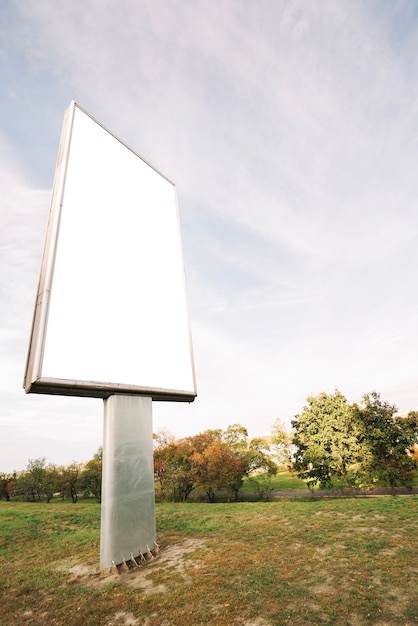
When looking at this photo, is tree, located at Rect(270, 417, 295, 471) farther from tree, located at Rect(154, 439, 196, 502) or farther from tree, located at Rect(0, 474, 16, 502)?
tree, located at Rect(0, 474, 16, 502)

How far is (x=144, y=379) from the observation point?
10.8m

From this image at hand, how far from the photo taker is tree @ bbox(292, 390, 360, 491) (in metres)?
25.4

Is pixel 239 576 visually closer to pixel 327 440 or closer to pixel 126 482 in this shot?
pixel 126 482

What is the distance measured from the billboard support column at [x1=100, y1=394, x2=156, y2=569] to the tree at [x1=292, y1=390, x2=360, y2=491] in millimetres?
20196

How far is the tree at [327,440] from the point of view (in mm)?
25391

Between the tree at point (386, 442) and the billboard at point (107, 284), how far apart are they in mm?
19911

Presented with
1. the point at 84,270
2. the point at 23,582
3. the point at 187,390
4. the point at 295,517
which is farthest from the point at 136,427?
the point at 295,517

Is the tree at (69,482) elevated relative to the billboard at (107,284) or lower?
lower

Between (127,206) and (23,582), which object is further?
(127,206)

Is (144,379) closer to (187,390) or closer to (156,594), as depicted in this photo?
(187,390)

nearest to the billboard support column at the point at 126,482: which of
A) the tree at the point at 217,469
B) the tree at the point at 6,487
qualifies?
the tree at the point at 217,469

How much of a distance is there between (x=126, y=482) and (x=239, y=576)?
3.93 m

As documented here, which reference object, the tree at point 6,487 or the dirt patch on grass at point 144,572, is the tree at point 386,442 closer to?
the dirt patch on grass at point 144,572

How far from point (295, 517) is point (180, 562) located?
630 centimetres
